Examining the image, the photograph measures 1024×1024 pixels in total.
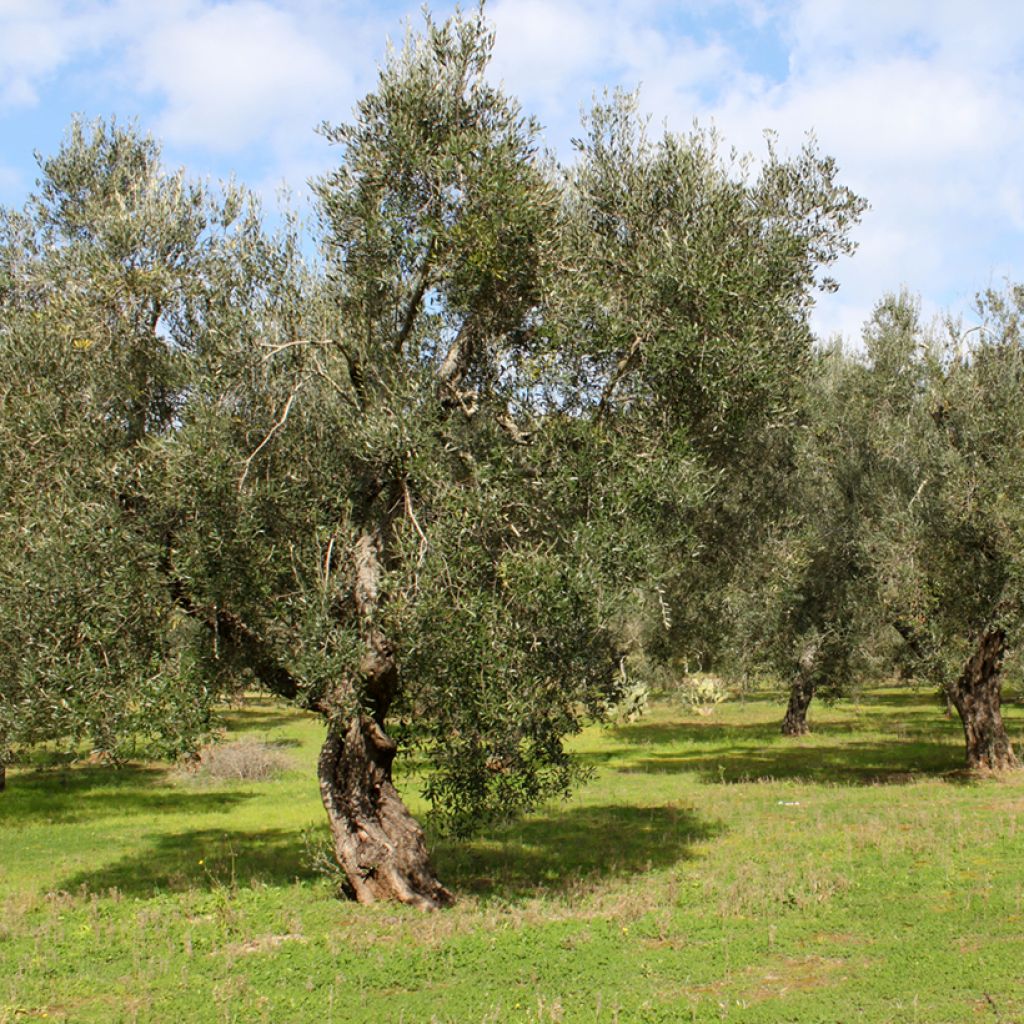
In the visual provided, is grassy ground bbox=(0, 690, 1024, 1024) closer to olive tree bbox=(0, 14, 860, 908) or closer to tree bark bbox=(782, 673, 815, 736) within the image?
olive tree bbox=(0, 14, 860, 908)

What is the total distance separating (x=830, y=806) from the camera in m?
25.1

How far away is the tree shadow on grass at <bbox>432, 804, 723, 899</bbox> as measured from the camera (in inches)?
709

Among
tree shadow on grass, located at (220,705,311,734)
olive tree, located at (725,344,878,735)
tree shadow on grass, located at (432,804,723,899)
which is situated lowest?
tree shadow on grass, located at (220,705,311,734)

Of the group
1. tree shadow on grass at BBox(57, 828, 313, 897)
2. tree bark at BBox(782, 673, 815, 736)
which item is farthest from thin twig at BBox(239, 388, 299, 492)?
tree bark at BBox(782, 673, 815, 736)

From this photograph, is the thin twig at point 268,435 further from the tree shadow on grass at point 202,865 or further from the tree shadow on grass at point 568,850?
the tree shadow on grass at point 568,850

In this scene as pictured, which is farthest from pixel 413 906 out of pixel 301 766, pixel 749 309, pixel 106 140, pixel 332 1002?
pixel 301 766

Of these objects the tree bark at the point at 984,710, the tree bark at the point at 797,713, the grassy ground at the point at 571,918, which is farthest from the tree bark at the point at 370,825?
the tree bark at the point at 797,713

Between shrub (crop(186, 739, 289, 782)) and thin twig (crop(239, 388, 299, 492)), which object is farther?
shrub (crop(186, 739, 289, 782))

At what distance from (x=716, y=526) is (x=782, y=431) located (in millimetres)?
2592

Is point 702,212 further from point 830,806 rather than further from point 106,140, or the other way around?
point 830,806

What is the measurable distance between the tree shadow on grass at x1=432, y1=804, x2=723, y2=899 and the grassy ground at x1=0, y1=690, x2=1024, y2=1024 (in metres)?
0.10

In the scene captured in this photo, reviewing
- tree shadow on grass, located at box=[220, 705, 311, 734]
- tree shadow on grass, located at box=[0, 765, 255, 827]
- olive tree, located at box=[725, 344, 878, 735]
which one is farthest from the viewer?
tree shadow on grass, located at box=[220, 705, 311, 734]

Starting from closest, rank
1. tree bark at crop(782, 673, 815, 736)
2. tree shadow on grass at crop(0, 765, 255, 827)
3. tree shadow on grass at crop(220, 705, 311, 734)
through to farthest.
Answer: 1. tree shadow on grass at crop(0, 765, 255, 827)
2. tree bark at crop(782, 673, 815, 736)
3. tree shadow on grass at crop(220, 705, 311, 734)

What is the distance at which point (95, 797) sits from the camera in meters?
31.1
